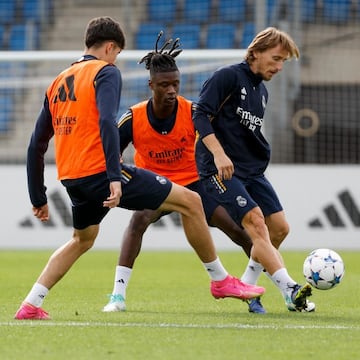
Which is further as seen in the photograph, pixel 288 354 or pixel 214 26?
pixel 214 26

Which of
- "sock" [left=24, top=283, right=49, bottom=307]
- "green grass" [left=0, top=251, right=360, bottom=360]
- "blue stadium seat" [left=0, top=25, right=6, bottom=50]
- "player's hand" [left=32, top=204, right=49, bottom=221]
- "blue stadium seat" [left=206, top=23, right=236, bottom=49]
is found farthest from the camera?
"blue stadium seat" [left=0, top=25, right=6, bottom=50]

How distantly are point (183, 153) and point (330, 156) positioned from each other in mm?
9462

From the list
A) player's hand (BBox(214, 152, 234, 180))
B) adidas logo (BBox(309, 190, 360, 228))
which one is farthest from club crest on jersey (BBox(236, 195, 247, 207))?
adidas logo (BBox(309, 190, 360, 228))

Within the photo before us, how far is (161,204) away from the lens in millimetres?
6766

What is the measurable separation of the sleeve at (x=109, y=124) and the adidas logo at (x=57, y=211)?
32.7 feet

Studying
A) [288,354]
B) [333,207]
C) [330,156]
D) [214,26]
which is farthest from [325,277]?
[214,26]

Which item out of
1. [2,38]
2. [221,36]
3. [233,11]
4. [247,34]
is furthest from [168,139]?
[2,38]

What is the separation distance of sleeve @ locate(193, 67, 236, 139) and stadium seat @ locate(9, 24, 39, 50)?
15055mm

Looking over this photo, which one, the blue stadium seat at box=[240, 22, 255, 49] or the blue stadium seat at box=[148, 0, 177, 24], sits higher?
the blue stadium seat at box=[148, 0, 177, 24]

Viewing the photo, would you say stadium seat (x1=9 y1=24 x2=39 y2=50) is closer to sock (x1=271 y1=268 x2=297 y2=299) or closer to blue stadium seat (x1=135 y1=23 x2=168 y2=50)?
blue stadium seat (x1=135 y1=23 x2=168 y2=50)

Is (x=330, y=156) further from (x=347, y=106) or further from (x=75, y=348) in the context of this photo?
(x=75, y=348)

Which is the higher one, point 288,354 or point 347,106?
point 288,354

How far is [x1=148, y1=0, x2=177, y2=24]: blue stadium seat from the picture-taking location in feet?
73.4

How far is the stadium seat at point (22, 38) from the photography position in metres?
22.1
